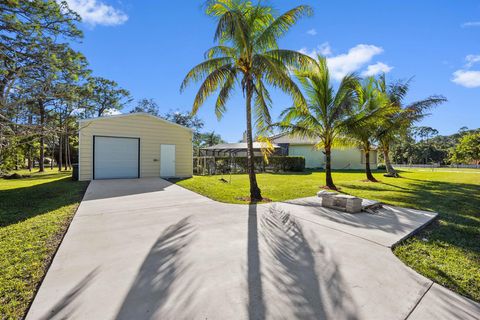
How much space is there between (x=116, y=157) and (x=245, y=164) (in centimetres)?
974

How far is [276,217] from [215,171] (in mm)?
12390

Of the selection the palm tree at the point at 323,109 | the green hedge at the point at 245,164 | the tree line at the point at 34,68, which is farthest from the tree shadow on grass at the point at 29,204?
the green hedge at the point at 245,164

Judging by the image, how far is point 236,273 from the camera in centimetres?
279

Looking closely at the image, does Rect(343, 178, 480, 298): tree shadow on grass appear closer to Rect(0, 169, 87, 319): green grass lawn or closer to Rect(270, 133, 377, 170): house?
Rect(0, 169, 87, 319): green grass lawn

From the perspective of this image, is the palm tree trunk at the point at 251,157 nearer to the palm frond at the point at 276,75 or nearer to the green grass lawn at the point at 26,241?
the palm frond at the point at 276,75

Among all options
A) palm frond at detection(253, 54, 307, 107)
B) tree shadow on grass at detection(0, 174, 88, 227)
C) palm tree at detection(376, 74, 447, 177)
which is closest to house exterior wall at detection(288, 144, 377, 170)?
palm tree at detection(376, 74, 447, 177)

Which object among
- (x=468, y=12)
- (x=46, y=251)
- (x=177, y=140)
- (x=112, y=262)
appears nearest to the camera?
(x=112, y=262)

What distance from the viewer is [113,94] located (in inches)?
1132

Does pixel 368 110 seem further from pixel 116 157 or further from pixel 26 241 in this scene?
pixel 116 157

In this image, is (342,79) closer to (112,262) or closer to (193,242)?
(193,242)

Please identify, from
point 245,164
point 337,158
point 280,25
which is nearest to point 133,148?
point 245,164

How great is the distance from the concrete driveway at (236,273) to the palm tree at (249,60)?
137 inches

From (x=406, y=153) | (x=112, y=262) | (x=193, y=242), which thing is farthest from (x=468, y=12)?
(x=406, y=153)

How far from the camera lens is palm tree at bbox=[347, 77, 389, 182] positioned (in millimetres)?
10383
